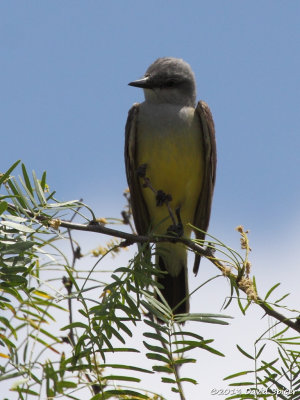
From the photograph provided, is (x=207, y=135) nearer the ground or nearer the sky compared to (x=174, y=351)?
nearer the sky

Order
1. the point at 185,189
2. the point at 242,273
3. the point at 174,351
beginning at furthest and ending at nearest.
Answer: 1. the point at 185,189
2. the point at 242,273
3. the point at 174,351

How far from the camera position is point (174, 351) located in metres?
2.33

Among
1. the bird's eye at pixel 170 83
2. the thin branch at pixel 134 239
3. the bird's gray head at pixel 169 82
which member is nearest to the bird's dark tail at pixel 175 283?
the bird's gray head at pixel 169 82

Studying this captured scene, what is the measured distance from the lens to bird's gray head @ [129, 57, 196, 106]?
6.59 metres

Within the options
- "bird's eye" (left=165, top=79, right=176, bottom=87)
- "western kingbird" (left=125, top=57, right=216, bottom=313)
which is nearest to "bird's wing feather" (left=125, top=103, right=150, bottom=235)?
"western kingbird" (left=125, top=57, right=216, bottom=313)

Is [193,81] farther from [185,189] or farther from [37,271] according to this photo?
[37,271]

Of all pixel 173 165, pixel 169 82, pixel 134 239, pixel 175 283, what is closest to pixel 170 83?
pixel 169 82

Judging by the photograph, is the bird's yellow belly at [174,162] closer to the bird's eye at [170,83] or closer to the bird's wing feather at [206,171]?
the bird's wing feather at [206,171]

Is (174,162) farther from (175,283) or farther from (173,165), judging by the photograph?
(175,283)

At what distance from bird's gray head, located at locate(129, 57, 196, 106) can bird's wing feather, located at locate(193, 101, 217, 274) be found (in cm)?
38

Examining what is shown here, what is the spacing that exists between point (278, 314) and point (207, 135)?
3639mm

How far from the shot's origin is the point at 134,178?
599cm

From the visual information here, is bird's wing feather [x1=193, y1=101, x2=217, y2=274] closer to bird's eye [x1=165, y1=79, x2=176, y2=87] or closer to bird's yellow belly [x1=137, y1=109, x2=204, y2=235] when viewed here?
bird's yellow belly [x1=137, y1=109, x2=204, y2=235]

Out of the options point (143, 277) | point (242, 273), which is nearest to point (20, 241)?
point (143, 277)
